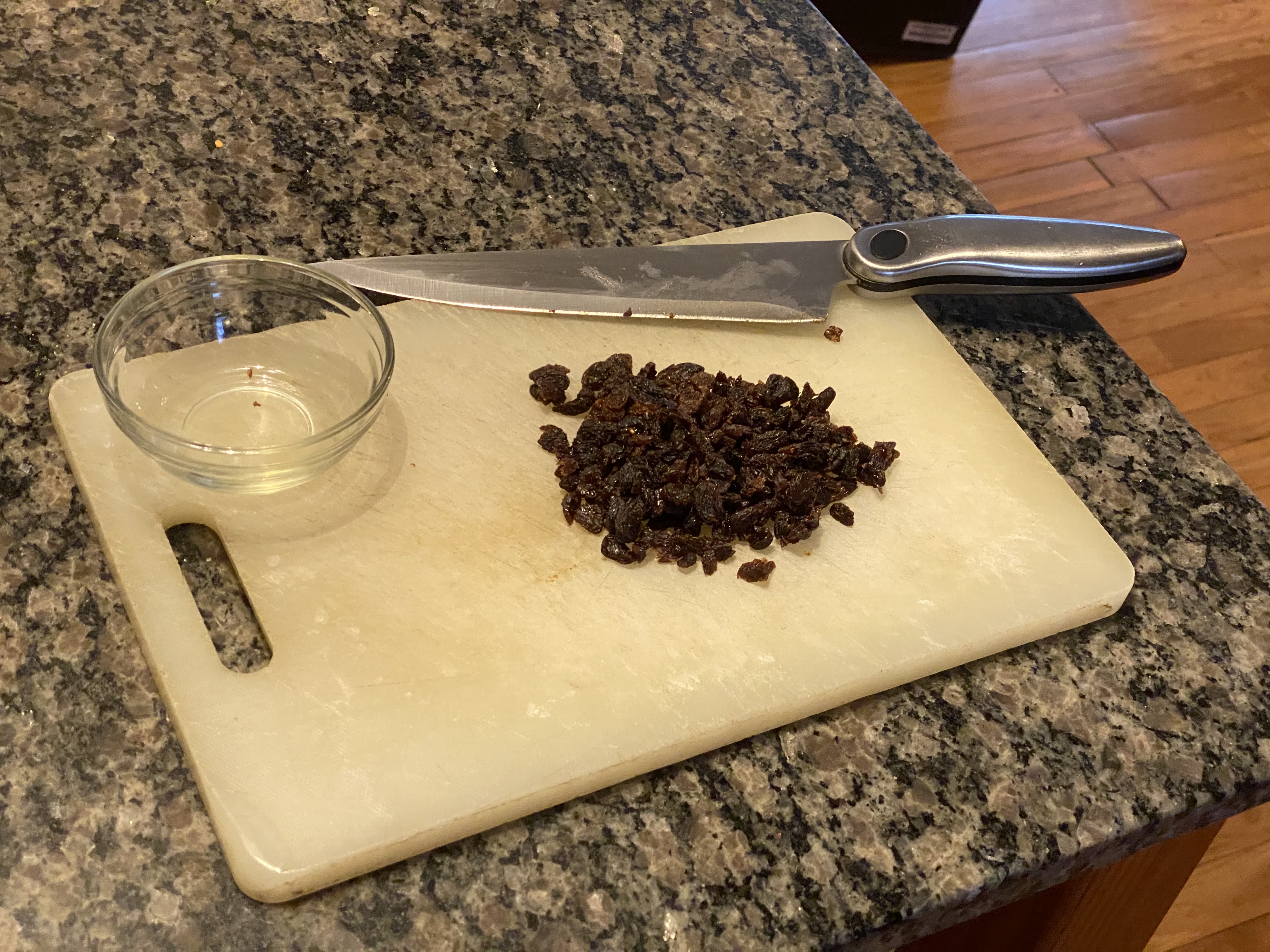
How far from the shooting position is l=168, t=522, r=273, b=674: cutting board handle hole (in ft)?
4.00

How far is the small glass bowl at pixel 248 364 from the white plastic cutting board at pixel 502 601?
5cm

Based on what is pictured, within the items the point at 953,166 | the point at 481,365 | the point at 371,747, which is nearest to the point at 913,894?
the point at 371,747

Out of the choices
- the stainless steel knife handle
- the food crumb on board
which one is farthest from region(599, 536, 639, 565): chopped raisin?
the stainless steel knife handle

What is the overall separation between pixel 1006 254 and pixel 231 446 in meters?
1.12

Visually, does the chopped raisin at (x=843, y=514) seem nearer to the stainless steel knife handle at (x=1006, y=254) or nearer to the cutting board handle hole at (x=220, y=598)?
the stainless steel knife handle at (x=1006, y=254)

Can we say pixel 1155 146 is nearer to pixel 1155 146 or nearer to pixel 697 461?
pixel 1155 146

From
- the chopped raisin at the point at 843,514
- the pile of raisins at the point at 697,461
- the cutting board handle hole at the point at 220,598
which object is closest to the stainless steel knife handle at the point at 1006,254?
the pile of raisins at the point at 697,461

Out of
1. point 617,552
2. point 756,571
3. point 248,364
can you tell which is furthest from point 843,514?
point 248,364

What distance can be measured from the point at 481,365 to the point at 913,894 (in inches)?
33.1

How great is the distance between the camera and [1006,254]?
158 cm

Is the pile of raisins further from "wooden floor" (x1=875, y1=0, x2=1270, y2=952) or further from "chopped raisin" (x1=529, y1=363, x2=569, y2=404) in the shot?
"wooden floor" (x1=875, y1=0, x2=1270, y2=952)

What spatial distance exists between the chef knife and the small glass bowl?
100 millimetres

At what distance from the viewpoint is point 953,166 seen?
1.96 m

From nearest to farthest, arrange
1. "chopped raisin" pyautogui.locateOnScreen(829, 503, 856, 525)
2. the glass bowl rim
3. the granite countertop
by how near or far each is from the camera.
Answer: the granite countertop
the glass bowl rim
"chopped raisin" pyautogui.locateOnScreen(829, 503, 856, 525)
